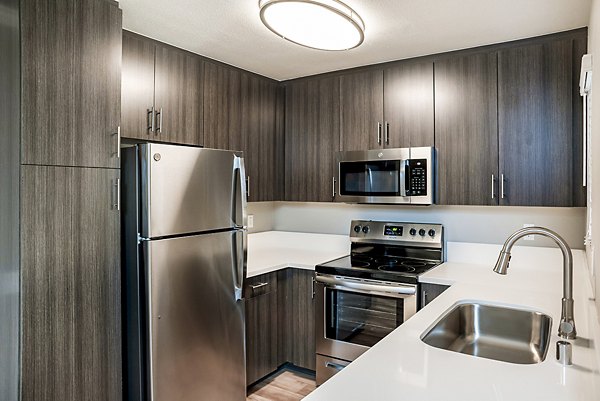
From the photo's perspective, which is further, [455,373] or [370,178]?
[370,178]

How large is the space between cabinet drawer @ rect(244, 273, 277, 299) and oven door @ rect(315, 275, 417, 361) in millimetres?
320

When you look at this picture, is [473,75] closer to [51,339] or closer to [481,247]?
[481,247]

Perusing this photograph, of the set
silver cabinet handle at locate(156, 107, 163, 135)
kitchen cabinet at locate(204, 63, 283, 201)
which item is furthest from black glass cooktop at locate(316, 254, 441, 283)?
silver cabinet handle at locate(156, 107, 163, 135)

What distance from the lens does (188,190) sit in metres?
2.27

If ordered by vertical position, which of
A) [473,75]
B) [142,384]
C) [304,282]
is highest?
[473,75]

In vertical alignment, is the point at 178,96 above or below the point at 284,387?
above

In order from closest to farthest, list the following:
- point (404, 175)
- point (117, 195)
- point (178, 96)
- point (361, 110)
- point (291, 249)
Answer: point (117, 195), point (178, 96), point (404, 175), point (361, 110), point (291, 249)

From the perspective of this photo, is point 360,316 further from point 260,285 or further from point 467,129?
point 467,129

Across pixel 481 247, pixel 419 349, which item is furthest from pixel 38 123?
pixel 481 247

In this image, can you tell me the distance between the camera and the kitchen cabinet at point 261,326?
284cm

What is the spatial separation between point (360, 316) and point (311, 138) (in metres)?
1.43

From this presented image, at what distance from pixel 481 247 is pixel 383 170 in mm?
850

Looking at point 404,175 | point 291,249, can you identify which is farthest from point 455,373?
point 291,249

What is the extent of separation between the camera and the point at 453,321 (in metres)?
1.83
